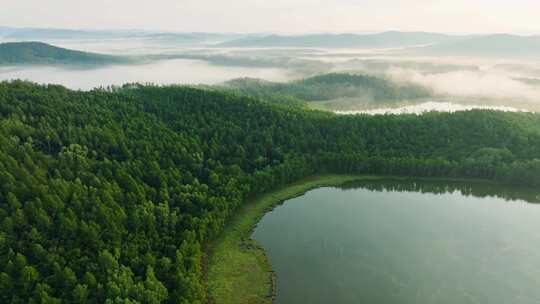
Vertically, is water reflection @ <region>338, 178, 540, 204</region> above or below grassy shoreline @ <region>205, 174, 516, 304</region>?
above

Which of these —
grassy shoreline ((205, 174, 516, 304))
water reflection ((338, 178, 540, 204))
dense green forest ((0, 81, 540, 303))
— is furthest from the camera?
water reflection ((338, 178, 540, 204))

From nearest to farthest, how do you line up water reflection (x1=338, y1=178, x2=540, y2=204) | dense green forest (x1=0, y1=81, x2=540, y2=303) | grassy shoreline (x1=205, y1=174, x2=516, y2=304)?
1. dense green forest (x1=0, y1=81, x2=540, y2=303)
2. grassy shoreline (x1=205, y1=174, x2=516, y2=304)
3. water reflection (x1=338, y1=178, x2=540, y2=204)

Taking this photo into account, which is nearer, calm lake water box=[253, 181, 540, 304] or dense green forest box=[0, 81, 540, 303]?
dense green forest box=[0, 81, 540, 303]

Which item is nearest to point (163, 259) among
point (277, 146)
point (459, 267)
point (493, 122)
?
point (459, 267)

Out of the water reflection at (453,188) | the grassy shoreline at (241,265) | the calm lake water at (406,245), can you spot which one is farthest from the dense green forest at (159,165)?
the calm lake water at (406,245)

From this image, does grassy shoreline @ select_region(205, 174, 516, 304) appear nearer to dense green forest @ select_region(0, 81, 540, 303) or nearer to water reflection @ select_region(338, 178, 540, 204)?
dense green forest @ select_region(0, 81, 540, 303)

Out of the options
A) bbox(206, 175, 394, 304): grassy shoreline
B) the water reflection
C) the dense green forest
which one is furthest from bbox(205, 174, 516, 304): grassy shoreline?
the water reflection

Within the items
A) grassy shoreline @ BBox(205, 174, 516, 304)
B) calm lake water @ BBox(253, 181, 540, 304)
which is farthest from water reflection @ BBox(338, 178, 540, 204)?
grassy shoreline @ BBox(205, 174, 516, 304)

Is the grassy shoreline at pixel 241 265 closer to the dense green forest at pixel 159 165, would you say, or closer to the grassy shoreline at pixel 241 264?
the grassy shoreline at pixel 241 264
